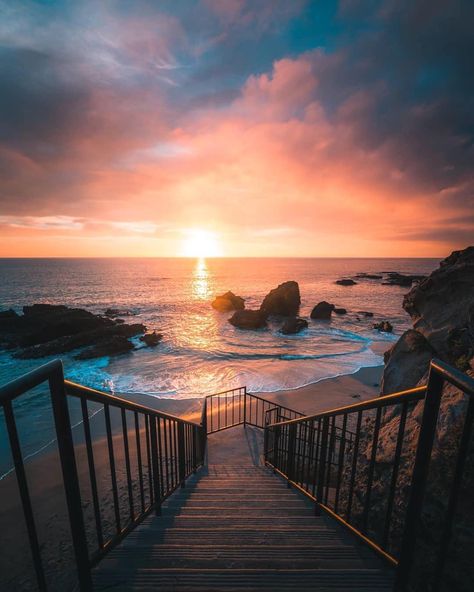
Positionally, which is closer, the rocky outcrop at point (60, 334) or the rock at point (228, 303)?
the rocky outcrop at point (60, 334)

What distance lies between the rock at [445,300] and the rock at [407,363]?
11.4 inches

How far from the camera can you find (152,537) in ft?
9.79

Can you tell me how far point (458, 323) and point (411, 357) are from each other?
155 cm

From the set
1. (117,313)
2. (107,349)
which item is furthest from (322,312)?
(117,313)

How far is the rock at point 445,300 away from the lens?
8.23 m

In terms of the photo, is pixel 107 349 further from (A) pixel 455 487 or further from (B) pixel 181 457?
(A) pixel 455 487

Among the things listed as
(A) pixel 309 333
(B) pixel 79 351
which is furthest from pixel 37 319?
(A) pixel 309 333

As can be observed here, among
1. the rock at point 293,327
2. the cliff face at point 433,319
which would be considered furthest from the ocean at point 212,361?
the cliff face at point 433,319

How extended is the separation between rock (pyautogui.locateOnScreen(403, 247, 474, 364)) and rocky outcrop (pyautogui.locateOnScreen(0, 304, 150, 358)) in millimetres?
21100

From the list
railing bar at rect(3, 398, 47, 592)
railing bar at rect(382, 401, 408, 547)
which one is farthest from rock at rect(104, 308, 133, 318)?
railing bar at rect(382, 401, 408, 547)

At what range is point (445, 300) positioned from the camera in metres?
8.95

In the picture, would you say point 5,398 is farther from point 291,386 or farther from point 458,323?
point 291,386

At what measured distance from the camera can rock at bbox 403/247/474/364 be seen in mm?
8234

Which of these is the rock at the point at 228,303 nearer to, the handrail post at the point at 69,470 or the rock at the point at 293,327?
the rock at the point at 293,327
